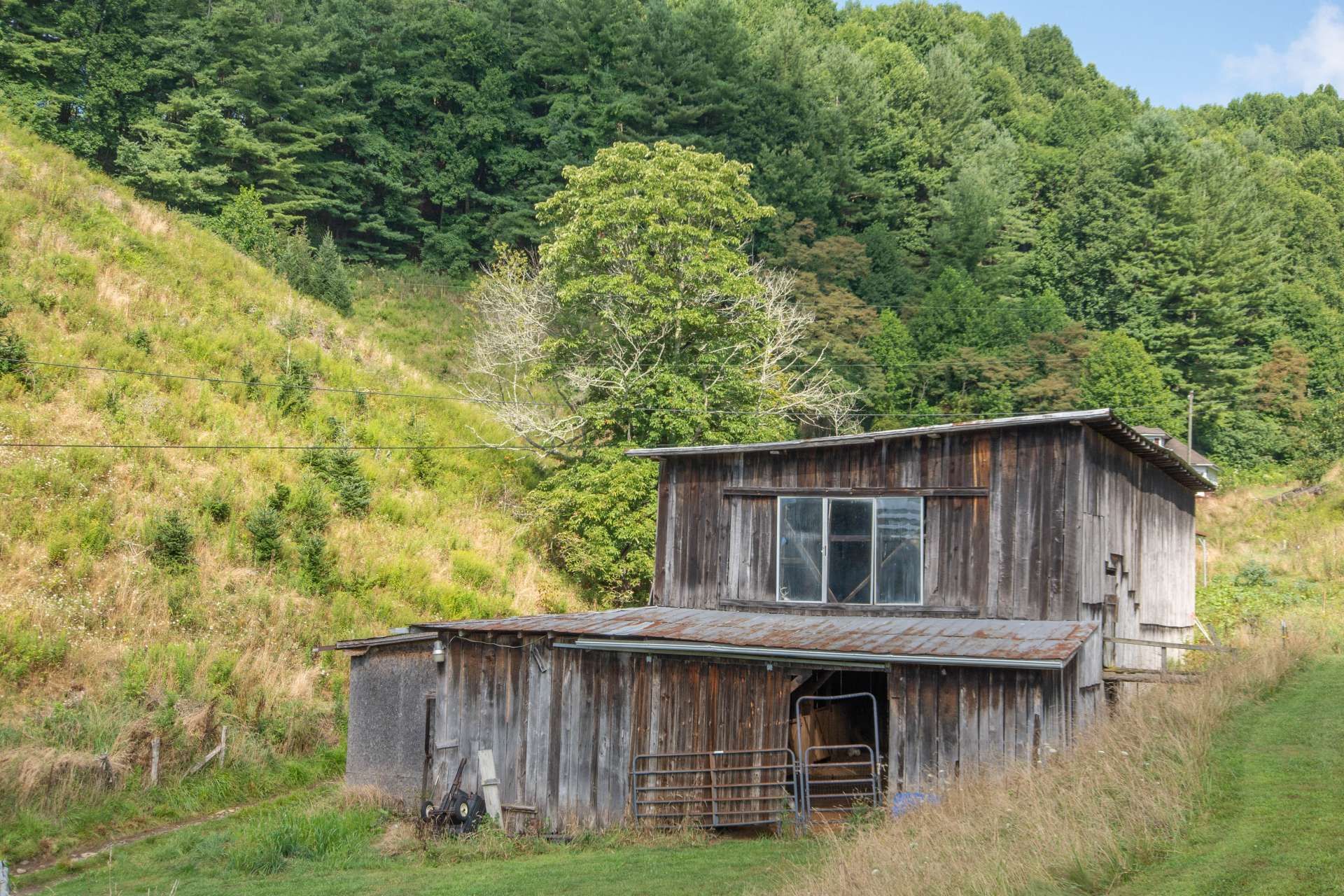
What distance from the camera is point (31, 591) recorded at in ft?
72.3

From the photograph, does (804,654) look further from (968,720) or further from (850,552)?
(850,552)

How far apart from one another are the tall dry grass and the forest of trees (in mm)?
37119

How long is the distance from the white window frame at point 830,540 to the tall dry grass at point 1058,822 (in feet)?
15.9

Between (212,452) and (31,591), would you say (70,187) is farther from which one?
(31,591)

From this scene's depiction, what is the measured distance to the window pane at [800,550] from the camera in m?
20.0

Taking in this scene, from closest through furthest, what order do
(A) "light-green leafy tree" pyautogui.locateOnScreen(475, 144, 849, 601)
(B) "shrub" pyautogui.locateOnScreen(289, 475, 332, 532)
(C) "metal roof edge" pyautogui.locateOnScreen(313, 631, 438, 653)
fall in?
(C) "metal roof edge" pyautogui.locateOnScreen(313, 631, 438, 653) < (B) "shrub" pyautogui.locateOnScreen(289, 475, 332, 532) < (A) "light-green leafy tree" pyautogui.locateOnScreen(475, 144, 849, 601)

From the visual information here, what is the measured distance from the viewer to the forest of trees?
5125cm

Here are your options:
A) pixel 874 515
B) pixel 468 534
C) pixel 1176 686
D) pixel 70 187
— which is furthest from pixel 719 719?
pixel 70 187

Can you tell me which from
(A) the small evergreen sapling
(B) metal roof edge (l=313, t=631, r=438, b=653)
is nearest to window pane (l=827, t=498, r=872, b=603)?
(B) metal roof edge (l=313, t=631, r=438, b=653)

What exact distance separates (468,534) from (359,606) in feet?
20.8

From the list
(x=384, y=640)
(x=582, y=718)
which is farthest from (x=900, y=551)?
(x=384, y=640)

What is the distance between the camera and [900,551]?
1927 cm

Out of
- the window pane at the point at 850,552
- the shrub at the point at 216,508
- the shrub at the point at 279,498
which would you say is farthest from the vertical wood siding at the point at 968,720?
the shrub at the point at 216,508

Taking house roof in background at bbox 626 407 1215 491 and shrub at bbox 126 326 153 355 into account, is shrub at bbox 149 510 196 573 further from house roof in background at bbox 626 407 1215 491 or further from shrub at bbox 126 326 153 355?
house roof in background at bbox 626 407 1215 491
